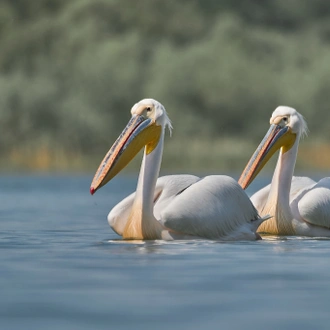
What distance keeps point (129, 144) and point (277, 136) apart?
158 cm

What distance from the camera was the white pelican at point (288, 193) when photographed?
8.81m

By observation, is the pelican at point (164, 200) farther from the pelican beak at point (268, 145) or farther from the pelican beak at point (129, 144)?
the pelican beak at point (268, 145)

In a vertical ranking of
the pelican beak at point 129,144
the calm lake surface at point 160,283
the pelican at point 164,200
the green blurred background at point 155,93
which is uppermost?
the green blurred background at point 155,93

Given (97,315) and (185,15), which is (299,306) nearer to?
(97,315)

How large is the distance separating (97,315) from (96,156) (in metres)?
33.0

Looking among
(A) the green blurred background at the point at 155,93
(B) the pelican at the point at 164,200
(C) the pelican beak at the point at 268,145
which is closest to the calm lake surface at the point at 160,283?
(B) the pelican at the point at 164,200

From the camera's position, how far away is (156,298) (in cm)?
535

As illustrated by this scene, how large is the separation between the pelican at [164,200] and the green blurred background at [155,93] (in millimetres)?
22478

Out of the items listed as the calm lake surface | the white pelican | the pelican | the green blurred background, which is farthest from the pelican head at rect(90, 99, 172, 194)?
the green blurred background

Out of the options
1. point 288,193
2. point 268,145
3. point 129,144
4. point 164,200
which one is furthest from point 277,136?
point 129,144

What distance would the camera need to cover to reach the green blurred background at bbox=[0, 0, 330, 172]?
121ft

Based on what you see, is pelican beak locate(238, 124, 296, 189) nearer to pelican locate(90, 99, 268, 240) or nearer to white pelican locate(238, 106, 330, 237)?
white pelican locate(238, 106, 330, 237)

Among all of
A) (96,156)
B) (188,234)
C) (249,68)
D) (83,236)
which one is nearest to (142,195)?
(188,234)

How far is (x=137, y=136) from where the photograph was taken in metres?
8.28
